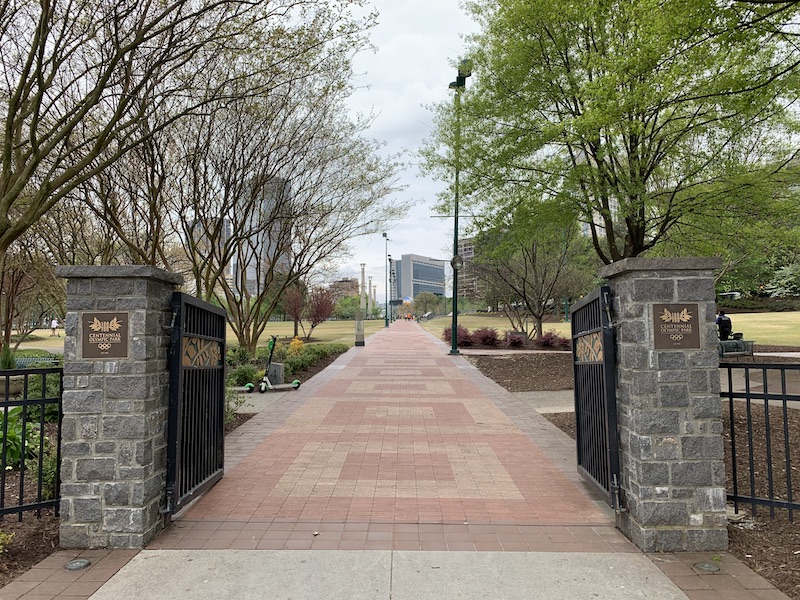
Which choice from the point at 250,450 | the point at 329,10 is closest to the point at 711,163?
the point at 329,10

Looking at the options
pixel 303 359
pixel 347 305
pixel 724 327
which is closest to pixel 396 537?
pixel 303 359

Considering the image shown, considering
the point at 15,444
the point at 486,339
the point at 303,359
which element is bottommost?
the point at 15,444

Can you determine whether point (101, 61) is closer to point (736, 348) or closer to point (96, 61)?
point (96, 61)

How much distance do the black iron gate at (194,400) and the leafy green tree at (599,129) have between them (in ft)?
20.6

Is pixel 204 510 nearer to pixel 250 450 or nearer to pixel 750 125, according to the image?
pixel 250 450

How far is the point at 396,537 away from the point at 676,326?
2.66 m

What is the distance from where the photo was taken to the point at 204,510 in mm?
5035

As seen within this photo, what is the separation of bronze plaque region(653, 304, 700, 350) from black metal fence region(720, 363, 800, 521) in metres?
0.30

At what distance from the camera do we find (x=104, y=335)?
4.30 metres

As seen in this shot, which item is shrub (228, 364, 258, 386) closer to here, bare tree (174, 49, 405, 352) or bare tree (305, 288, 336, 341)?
bare tree (174, 49, 405, 352)

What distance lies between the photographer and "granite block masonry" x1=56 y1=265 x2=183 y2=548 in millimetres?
4246

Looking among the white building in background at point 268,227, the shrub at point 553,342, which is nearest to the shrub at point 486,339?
the shrub at point 553,342

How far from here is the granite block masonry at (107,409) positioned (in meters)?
4.25

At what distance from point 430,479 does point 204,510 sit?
2251 mm
